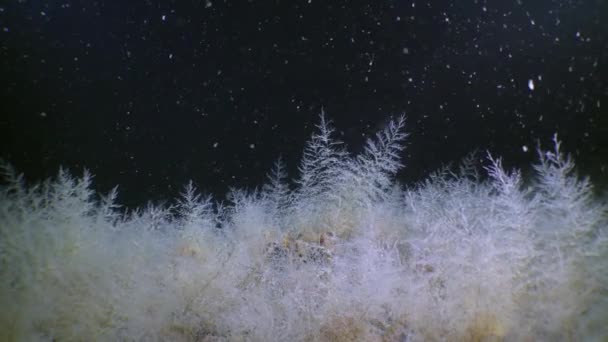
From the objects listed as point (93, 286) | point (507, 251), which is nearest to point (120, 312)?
point (93, 286)

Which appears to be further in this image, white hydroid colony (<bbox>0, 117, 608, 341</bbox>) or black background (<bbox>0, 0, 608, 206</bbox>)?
black background (<bbox>0, 0, 608, 206</bbox>)

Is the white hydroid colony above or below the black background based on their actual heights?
below

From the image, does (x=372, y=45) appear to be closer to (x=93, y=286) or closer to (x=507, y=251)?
(x=507, y=251)

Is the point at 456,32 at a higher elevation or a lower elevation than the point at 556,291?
higher

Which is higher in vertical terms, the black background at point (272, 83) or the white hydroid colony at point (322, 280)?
the black background at point (272, 83)

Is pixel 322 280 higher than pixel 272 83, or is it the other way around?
pixel 272 83

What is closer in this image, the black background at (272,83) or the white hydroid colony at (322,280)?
the white hydroid colony at (322,280)

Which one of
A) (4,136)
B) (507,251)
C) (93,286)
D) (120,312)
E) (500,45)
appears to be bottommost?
(120,312)

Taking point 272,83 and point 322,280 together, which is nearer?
point 322,280
